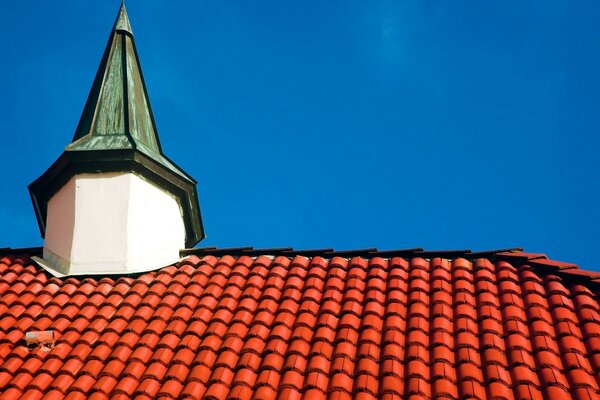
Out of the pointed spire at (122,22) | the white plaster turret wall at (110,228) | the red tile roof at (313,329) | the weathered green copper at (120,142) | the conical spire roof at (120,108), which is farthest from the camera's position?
the pointed spire at (122,22)

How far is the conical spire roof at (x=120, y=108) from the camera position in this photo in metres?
11.4

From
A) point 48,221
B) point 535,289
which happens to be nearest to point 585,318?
point 535,289

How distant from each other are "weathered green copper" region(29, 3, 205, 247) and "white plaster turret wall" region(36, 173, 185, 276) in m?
0.16

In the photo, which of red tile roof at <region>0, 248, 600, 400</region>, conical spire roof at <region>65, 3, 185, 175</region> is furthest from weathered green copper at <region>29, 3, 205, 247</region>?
red tile roof at <region>0, 248, 600, 400</region>

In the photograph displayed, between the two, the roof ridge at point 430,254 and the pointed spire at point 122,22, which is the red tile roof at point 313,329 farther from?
the pointed spire at point 122,22

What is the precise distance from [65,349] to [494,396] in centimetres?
392

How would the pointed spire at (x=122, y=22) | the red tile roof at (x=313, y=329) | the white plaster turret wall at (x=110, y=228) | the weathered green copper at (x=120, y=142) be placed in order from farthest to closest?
the pointed spire at (x=122, y=22) < the weathered green copper at (x=120, y=142) < the white plaster turret wall at (x=110, y=228) < the red tile roof at (x=313, y=329)

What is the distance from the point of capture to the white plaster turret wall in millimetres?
10234

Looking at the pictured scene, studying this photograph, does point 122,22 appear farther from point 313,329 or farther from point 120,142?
point 313,329

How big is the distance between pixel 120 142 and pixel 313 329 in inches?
179

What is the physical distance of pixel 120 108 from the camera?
39.8 ft

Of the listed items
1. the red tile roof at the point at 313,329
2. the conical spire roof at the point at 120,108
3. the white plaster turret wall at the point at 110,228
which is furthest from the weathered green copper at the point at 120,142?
the red tile roof at the point at 313,329

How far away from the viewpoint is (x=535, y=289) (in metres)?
8.57

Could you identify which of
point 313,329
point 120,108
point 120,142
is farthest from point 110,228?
point 313,329
